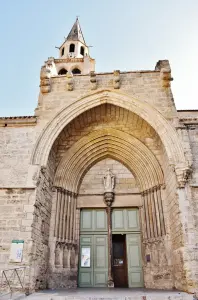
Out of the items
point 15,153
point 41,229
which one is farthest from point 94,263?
point 15,153

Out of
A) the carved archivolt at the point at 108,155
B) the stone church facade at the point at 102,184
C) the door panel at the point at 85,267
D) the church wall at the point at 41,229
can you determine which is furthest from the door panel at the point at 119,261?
the church wall at the point at 41,229

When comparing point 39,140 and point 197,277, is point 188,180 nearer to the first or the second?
point 197,277

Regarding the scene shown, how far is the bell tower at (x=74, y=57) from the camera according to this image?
1811 centimetres

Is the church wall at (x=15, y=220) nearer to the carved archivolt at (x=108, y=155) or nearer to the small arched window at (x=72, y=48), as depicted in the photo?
the carved archivolt at (x=108, y=155)

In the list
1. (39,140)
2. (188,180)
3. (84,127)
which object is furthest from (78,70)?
(188,180)

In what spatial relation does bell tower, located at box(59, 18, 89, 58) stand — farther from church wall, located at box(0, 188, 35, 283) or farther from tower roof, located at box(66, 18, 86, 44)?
church wall, located at box(0, 188, 35, 283)

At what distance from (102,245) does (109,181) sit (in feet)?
6.03

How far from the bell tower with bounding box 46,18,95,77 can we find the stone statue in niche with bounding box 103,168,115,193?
10.9 m

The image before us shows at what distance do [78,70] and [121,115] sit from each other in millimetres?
12056

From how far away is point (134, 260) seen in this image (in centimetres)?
696

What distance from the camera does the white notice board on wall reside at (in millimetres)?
5422

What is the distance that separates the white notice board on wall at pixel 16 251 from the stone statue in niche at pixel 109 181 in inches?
114

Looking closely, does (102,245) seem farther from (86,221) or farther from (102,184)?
(102,184)

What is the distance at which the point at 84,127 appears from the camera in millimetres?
7922
